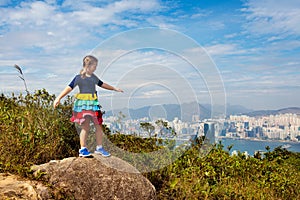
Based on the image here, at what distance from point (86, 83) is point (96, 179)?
1.34 metres

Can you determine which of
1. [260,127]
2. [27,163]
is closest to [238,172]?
[27,163]

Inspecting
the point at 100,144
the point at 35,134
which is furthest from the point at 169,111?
the point at 35,134

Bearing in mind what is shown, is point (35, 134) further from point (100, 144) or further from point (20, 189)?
point (20, 189)

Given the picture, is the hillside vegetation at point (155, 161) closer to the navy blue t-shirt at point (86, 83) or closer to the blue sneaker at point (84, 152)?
the blue sneaker at point (84, 152)

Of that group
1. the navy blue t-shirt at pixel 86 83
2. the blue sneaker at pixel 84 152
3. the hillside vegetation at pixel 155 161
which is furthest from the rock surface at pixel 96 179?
the navy blue t-shirt at pixel 86 83

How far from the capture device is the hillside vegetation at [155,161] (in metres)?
5.34

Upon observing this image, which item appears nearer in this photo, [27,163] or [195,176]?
[27,163]

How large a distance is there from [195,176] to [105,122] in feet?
6.10

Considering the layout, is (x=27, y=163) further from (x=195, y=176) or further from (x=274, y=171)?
(x=274, y=171)

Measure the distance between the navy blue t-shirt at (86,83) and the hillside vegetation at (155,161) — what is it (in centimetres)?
122

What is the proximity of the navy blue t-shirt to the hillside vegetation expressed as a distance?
48.0 inches

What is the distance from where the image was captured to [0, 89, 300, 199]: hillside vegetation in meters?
5.34

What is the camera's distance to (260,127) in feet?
44.8

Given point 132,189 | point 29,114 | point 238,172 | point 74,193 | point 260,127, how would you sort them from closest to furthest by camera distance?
point 74,193 < point 132,189 < point 29,114 < point 238,172 < point 260,127
